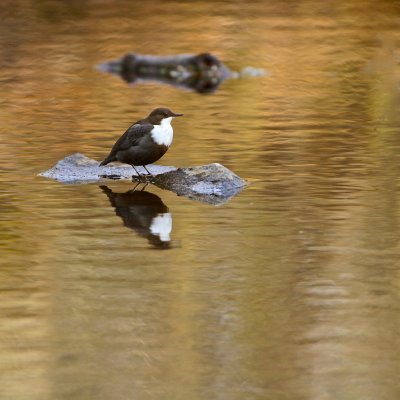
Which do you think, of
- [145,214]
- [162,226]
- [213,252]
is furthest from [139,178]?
[213,252]

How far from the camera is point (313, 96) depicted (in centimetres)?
1741

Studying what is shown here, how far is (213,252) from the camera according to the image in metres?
8.81

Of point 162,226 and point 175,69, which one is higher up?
point 162,226

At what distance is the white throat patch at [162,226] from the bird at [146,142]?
1.28 meters

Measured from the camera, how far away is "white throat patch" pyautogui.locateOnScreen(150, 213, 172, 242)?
941cm

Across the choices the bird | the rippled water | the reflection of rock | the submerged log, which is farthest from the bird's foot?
the reflection of rock

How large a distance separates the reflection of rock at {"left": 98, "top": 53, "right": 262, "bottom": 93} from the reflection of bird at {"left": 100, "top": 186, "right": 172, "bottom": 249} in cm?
857

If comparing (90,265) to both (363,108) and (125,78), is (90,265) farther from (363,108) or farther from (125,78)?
(125,78)

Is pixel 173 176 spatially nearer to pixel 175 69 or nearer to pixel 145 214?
pixel 145 214

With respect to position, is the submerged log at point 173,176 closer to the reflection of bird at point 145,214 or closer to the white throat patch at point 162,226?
the reflection of bird at point 145,214

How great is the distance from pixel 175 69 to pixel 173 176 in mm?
9048

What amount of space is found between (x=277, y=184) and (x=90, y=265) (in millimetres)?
3087

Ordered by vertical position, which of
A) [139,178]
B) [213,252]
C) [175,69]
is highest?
[213,252]

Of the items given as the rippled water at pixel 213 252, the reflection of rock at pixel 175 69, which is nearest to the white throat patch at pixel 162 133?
the rippled water at pixel 213 252
